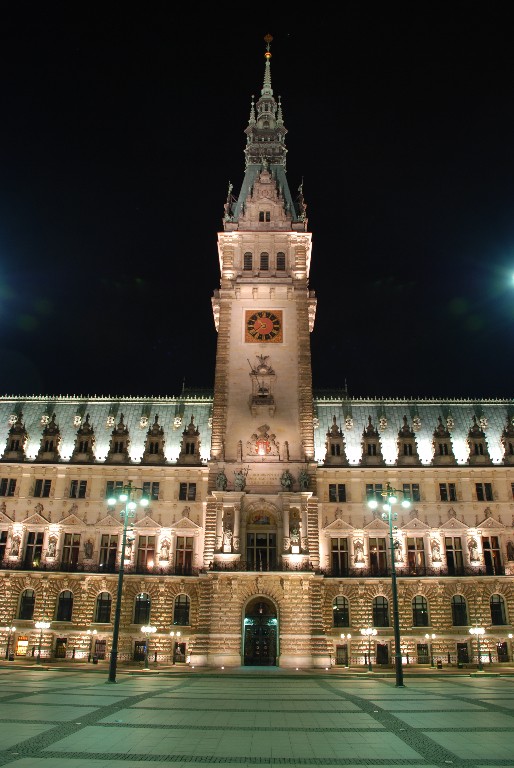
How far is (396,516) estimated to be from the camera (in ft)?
173

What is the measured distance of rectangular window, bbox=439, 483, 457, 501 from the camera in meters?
53.8

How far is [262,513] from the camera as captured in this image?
161 feet

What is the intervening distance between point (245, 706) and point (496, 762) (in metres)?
10.9

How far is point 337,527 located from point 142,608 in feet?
59.1

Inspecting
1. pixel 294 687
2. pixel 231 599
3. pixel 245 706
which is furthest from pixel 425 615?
pixel 245 706

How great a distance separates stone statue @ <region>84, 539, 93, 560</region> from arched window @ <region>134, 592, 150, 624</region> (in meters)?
5.58

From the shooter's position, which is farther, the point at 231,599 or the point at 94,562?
the point at 94,562

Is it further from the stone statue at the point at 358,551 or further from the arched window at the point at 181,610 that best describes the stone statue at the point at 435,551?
the arched window at the point at 181,610

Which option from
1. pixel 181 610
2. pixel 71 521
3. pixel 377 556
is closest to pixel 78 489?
pixel 71 521

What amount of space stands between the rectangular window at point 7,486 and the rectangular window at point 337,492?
28835 mm

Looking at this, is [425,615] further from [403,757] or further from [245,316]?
[403,757]

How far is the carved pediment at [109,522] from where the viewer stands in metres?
52.8

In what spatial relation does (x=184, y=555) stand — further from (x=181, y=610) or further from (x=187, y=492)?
(x=187, y=492)

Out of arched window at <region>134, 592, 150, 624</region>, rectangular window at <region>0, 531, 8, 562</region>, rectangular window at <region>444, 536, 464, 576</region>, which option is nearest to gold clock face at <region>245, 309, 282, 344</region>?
rectangular window at <region>444, 536, 464, 576</region>
